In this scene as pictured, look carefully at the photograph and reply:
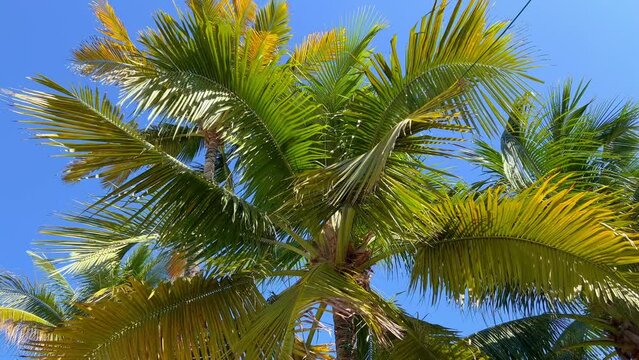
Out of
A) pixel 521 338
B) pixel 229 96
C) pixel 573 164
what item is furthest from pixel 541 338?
pixel 229 96

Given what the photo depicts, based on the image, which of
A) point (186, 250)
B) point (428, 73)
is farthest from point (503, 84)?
point (186, 250)

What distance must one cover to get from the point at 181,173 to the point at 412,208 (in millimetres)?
1845

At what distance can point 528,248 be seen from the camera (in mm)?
4828

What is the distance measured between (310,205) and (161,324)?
1.54 meters

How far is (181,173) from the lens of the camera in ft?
16.5

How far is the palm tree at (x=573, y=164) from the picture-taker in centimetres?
660

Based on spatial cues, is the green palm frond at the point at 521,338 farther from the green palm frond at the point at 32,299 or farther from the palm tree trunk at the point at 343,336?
the green palm frond at the point at 32,299

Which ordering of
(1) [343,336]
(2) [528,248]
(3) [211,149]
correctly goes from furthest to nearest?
(3) [211,149]
(1) [343,336]
(2) [528,248]

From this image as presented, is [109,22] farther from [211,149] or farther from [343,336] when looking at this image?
[343,336]

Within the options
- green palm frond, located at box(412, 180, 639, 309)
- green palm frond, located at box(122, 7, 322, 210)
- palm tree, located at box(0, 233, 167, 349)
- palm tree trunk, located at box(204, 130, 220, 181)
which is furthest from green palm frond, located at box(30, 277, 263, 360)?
palm tree, located at box(0, 233, 167, 349)

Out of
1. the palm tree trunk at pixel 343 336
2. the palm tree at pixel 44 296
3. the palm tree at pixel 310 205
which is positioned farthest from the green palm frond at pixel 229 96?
the palm tree at pixel 44 296

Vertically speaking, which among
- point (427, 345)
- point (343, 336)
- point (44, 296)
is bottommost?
point (427, 345)

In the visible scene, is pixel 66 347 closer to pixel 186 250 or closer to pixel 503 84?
pixel 186 250

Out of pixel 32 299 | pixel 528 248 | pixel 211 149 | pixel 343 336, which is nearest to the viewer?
pixel 528 248
